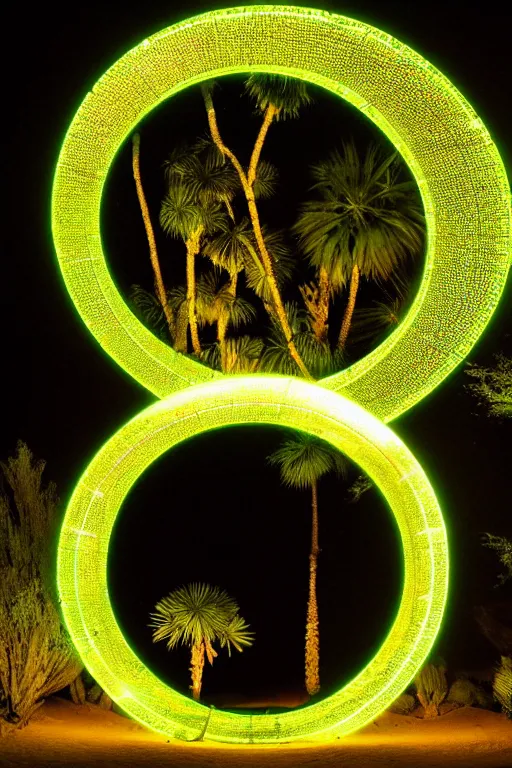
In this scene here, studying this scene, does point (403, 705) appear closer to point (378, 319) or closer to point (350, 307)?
point (378, 319)

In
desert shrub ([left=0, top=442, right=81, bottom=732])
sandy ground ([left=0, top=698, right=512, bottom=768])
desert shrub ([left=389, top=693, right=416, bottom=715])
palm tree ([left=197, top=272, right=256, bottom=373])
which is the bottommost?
sandy ground ([left=0, top=698, right=512, bottom=768])

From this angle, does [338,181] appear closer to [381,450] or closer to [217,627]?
[381,450]

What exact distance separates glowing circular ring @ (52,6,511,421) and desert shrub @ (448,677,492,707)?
4.56m

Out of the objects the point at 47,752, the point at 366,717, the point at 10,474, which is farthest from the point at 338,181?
the point at 47,752

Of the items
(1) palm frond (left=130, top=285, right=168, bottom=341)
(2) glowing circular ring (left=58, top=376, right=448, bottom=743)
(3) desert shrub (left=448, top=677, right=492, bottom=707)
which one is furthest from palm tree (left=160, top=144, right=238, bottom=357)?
(3) desert shrub (left=448, top=677, right=492, bottom=707)

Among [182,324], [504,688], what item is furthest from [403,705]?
[182,324]

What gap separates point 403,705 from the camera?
11.0 metres

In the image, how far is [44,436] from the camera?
53.6 ft

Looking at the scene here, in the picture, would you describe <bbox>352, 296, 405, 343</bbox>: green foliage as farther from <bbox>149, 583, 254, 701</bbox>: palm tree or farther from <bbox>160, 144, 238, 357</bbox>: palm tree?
<bbox>149, 583, 254, 701</bbox>: palm tree

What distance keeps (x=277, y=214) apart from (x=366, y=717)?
8102 mm

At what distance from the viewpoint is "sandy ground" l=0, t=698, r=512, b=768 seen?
7.68 m

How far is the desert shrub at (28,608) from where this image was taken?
367 inches

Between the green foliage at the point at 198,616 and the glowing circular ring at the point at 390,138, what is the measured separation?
410cm

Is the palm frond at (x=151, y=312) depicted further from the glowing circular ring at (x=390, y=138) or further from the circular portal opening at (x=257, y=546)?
the glowing circular ring at (x=390, y=138)
